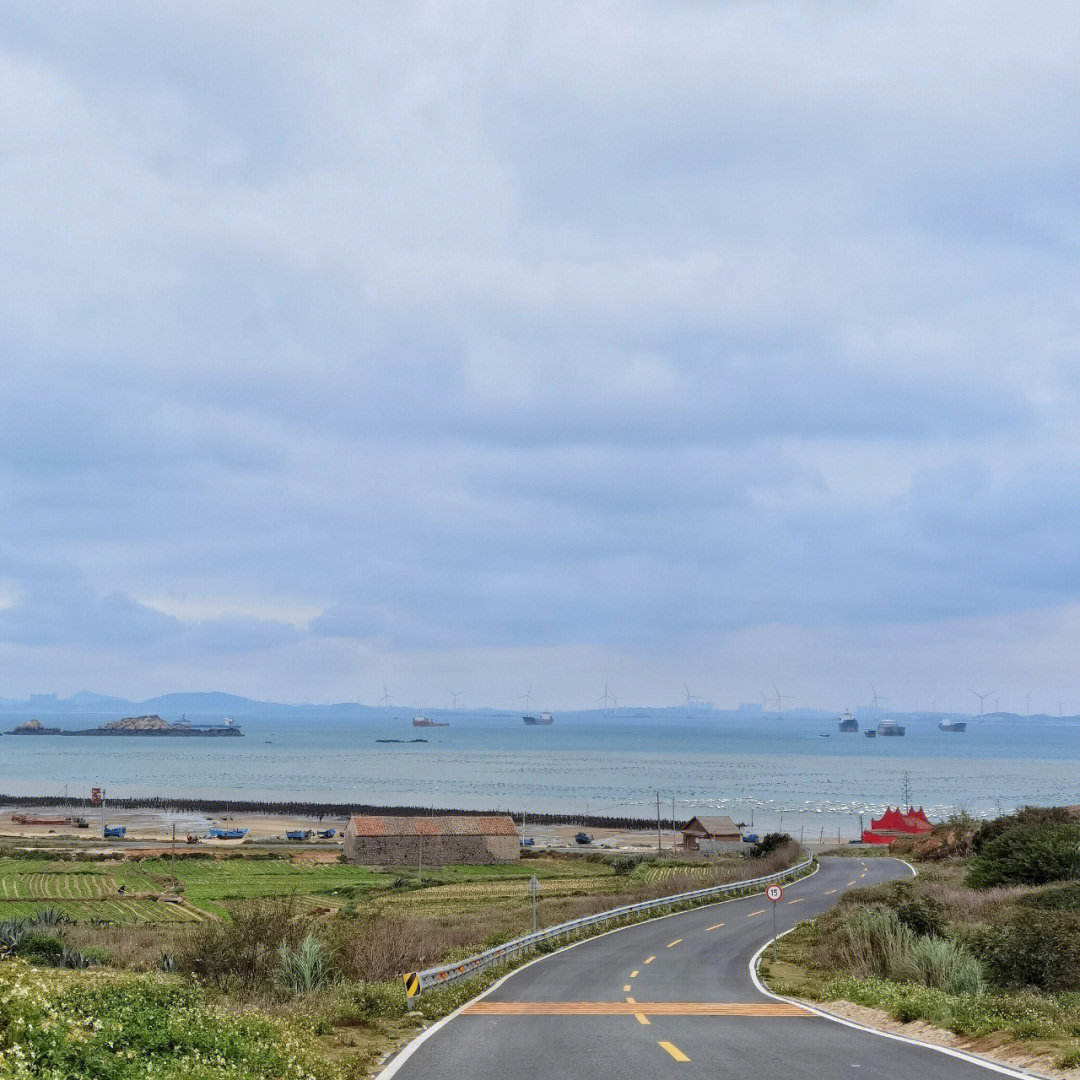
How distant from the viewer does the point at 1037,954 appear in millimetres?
23750

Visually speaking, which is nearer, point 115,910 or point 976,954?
point 976,954

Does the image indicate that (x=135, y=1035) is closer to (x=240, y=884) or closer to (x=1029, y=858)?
(x=1029, y=858)

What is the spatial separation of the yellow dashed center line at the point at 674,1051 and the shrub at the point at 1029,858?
31.5 meters

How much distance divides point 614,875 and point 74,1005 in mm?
82519

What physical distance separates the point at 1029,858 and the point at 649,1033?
1244 inches

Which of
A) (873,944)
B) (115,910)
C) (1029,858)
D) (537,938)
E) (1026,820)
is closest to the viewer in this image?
(873,944)

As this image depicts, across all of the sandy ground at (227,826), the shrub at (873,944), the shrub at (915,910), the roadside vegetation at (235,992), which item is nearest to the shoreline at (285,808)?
the sandy ground at (227,826)

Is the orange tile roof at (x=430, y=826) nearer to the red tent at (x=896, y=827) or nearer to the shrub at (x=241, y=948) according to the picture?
the red tent at (x=896, y=827)

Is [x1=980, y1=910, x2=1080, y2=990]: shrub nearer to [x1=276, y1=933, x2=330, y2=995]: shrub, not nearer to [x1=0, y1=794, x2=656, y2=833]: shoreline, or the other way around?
[x1=276, y1=933, x2=330, y2=995]: shrub

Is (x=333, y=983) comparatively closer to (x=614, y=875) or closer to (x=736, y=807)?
(x=614, y=875)

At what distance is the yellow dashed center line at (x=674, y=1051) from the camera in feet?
51.6

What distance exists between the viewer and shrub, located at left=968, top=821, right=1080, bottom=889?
43219mm

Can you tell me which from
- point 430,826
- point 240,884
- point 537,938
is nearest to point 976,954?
point 537,938

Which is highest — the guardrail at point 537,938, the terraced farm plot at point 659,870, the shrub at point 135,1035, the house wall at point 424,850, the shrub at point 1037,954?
the shrub at point 135,1035
